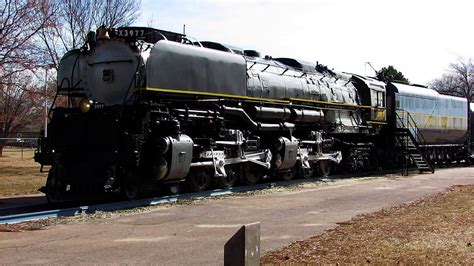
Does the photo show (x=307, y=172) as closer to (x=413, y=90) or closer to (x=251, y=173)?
(x=251, y=173)

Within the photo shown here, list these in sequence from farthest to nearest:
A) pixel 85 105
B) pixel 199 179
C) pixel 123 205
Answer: pixel 199 179 → pixel 85 105 → pixel 123 205

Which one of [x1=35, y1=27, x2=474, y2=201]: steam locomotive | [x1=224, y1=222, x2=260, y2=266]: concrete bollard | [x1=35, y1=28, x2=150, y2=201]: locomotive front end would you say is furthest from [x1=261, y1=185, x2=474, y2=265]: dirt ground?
[x1=35, y1=28, x2=150, y2=201]: locomotive front end

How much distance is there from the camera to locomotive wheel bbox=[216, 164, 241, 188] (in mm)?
15766

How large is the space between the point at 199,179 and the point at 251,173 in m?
2.74

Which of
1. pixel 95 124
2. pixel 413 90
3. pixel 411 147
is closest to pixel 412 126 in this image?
pixel 411 147

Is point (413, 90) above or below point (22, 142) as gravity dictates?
above

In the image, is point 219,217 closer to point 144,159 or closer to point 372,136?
point 144,159

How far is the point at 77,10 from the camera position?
89.2ft

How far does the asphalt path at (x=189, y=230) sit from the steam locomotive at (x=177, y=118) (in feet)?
4.38

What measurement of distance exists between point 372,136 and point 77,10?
15569 mm

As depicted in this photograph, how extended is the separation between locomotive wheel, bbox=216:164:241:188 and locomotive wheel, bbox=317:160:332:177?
5.17 meters

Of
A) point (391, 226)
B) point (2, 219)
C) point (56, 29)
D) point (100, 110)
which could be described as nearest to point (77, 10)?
point (56, 29)

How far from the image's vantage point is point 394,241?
8.62 metres

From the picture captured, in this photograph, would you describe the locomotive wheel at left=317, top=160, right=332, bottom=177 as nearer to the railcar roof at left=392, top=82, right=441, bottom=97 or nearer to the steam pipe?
the steam pipe
